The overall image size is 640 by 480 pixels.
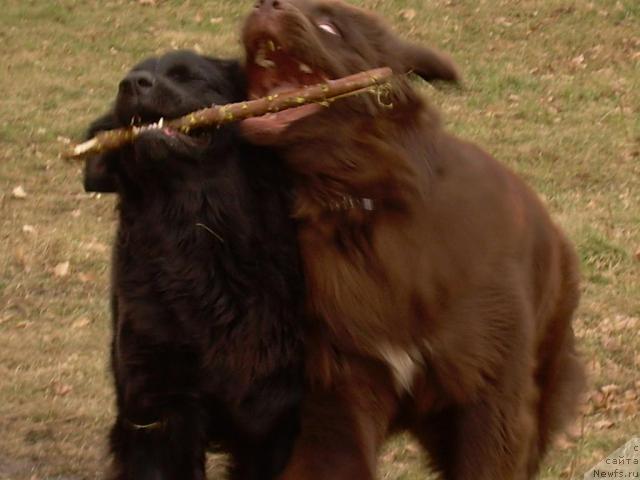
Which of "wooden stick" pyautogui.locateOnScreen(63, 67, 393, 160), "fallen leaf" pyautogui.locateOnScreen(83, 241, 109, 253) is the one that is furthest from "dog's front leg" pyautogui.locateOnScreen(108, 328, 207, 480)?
"fallen leaf" pyautogui.locateOnScreen(83, 241, 109, 253)

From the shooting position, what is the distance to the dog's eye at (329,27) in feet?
12.8

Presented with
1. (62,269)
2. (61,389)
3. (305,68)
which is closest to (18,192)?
(62,269)

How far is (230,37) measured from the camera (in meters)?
13.2

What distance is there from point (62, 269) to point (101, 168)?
3920 millimetres

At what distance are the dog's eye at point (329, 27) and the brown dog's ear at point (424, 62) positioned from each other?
225 millimetres

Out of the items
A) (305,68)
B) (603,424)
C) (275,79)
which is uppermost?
(305,68)

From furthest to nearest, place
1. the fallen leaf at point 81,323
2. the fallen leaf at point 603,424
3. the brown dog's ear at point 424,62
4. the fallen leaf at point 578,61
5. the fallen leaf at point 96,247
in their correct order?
1. the fallen leaf at point 578,61
2. the fallen leaf at point 96,247
3. the fallen leaf at point 81,323
4. the fallen leaf at point 603,424
5. the brown dog's ear at point 424,62

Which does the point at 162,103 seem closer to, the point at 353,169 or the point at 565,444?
the point at 353,169

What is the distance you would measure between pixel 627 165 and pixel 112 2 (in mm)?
6623

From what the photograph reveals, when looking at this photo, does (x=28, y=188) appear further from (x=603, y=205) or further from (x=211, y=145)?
(x=211, y=145)

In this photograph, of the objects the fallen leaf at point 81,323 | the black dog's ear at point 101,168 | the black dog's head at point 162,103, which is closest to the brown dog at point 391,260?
the black dog's head at point 162,103

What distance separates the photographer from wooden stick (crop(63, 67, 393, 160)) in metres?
3.84

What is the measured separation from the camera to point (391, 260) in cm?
390

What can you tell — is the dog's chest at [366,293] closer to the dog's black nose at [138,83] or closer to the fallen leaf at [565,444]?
the dog's black nose at [138,83]
